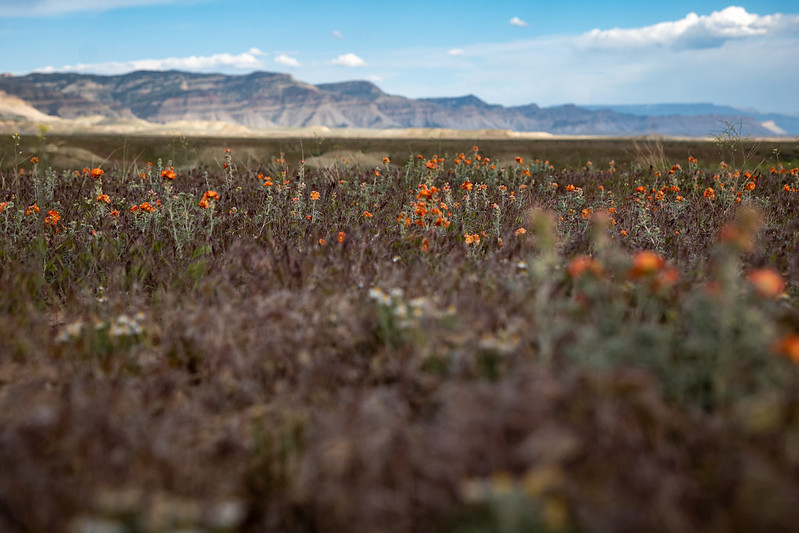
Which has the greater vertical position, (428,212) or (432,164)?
(432,164)

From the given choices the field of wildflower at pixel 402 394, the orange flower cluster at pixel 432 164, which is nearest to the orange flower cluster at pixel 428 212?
the field of wildflower at pixel 402 394

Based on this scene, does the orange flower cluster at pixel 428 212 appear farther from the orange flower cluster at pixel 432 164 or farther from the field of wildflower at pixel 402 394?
the orange flower cluster at pixel 432 164

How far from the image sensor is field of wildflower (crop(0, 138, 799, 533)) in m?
1.97


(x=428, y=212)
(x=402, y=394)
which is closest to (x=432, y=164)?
(x=428, y=212)

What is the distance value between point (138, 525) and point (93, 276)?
3.70 m

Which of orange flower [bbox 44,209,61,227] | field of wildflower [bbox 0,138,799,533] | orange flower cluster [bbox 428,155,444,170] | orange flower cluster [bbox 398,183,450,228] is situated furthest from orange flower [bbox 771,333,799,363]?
orange flower [bbox 44,209,61,227]

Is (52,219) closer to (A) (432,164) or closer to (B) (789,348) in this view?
(A) (432,164)

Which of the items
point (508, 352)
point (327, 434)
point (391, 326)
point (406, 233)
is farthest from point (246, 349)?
point (406, 233)

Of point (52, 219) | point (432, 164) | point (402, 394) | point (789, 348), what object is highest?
point (432, 164)

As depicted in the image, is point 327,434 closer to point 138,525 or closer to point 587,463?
point 138,525

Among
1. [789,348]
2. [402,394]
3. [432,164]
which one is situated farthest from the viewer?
[432,164]

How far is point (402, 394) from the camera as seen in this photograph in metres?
2.89

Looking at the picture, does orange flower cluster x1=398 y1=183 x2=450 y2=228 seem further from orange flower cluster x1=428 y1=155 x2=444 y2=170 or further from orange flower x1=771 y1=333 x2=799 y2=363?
orange flower x1=771 y1=333 x2=799 y2=363

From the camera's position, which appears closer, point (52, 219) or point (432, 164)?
point (52, 219)
